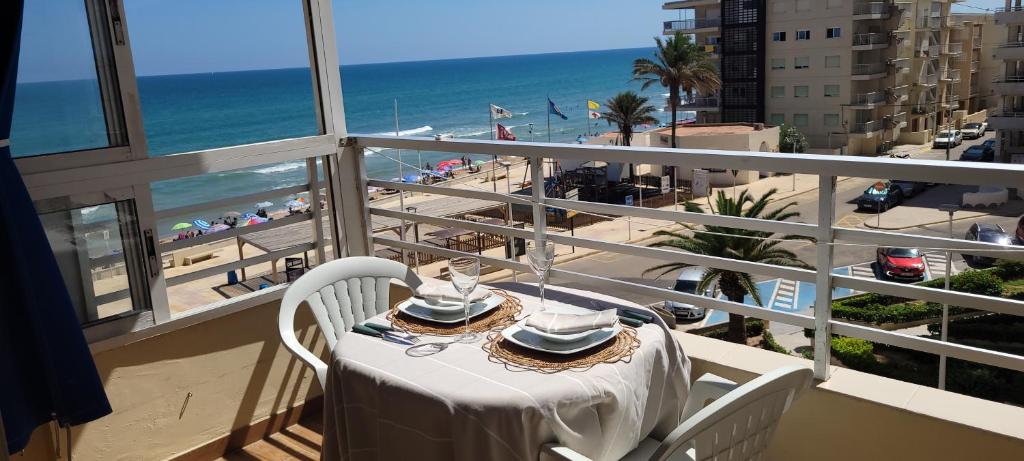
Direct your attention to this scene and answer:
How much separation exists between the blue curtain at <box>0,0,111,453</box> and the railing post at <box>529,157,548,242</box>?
4.75 feet

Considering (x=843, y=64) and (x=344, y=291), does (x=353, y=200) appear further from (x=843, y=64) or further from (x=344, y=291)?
(x=843, y=64)

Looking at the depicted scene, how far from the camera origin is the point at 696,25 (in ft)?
132

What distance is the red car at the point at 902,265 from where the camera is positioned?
1616cm

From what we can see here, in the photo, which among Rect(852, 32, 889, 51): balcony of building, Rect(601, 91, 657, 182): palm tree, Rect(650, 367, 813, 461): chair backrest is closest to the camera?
Rect(650, 367, 813, 461): chair backrest

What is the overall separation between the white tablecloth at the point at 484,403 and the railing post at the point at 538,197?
0.94 m

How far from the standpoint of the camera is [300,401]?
317 centimetres

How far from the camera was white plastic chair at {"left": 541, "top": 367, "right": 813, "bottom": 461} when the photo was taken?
1223 millimetres

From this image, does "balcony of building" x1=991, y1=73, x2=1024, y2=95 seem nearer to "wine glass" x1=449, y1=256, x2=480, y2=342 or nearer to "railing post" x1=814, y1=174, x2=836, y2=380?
"railing post" x1=814, y1=174, x2=836, y2=380

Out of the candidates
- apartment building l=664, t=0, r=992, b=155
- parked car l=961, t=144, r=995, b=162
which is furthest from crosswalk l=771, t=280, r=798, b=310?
apartment building l=664, t=0, r=992, b=155

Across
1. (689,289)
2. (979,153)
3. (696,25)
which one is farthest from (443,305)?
(696,25)

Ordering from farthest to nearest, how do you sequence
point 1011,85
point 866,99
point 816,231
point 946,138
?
point 946,138, point 866,99, point 1011,85, point 816,231

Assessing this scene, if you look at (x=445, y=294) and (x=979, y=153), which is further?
(x=979, y=153)

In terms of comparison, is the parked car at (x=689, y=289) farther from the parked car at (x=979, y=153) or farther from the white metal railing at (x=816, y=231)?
the parked car at (x=979, y=153)

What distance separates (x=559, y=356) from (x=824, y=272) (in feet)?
3.00
